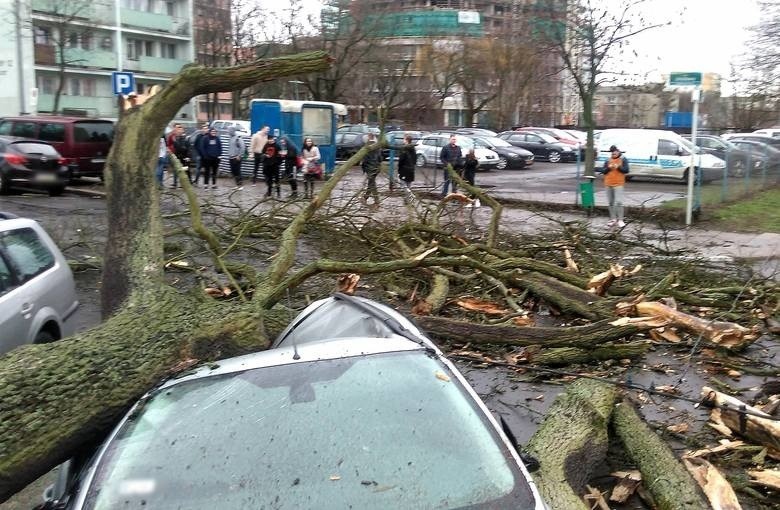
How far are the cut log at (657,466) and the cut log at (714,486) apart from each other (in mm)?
55

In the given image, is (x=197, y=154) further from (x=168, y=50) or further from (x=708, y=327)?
(x=168, y=50)

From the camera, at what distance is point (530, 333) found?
6.21 meters

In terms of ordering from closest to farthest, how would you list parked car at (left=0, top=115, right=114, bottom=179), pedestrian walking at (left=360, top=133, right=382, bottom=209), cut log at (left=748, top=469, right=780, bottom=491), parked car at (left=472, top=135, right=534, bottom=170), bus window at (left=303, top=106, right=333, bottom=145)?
cut log at (left=748, top=469, right=780, bottom=491) → pedestrian walking at (left=360, top=133, right=382, bottom=209) → parked car at (left=0, top=115, right=114, bottom=179) → bus window at (left=303, top=106, right=333, bottom=145) → parked car at (left=472, top=135, right=534, bottom=170)

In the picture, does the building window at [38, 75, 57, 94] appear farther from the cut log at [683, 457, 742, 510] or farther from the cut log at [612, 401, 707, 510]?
the cut log at [683, 457, 742, 510]

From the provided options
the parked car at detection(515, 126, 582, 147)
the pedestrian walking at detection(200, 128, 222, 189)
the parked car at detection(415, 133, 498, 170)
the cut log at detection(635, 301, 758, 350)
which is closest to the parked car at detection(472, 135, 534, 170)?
the parked car at detection(415, 133, 498, 170)

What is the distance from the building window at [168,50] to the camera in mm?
58000

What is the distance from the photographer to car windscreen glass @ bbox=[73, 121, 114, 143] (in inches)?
801

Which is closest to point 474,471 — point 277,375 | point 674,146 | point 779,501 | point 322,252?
point 277,375

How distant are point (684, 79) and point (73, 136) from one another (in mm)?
15405

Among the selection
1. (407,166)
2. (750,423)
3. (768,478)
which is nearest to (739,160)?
(407,166)

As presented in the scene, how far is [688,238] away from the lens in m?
13.4

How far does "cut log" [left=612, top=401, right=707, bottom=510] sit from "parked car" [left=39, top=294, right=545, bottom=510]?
1.44 metres

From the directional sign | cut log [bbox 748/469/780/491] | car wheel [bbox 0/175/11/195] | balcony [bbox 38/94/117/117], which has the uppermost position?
balcony [bbox 38/94/117/117]

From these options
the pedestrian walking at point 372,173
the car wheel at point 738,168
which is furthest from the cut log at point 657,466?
the car wheel at point 738,168
